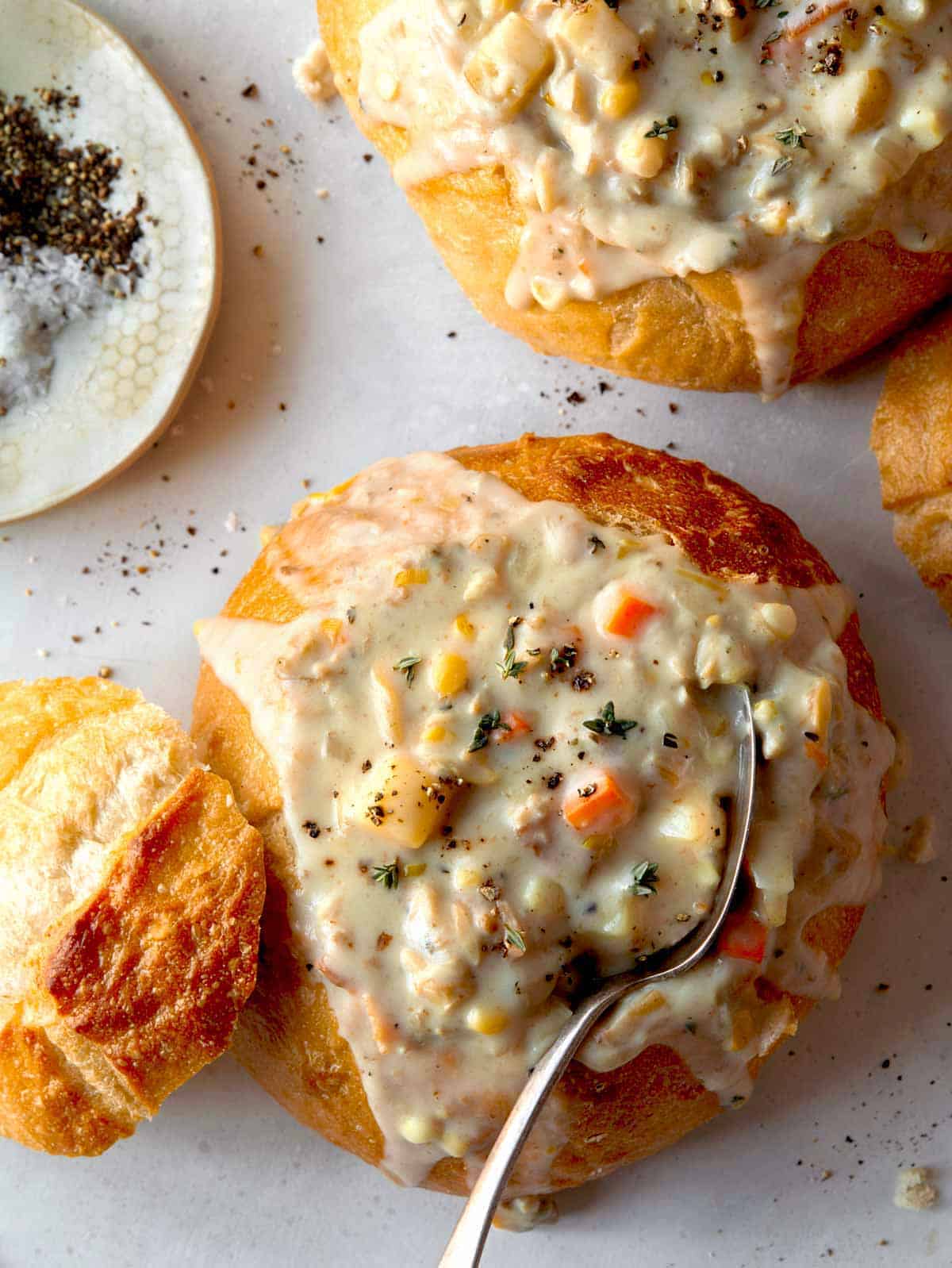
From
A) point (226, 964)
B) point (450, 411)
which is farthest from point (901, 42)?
point (226, 964)

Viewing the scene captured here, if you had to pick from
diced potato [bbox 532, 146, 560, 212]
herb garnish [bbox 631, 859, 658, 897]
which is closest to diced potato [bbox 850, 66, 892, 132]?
diced potato [bbox 532, 146, 560, 212]

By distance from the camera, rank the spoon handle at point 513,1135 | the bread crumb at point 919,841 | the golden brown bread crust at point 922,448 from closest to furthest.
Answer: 1. the spoon handle at point 513,1135
2. the golden brown bread crust at point 922,448
3. the bread crumb at point 919,841

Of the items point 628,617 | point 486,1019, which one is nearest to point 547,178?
point 628,617

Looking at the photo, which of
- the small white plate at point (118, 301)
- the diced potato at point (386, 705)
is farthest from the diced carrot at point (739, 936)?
the small white plate at point (118, 301)

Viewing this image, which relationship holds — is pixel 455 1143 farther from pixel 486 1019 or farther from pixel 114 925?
pixel 114 925

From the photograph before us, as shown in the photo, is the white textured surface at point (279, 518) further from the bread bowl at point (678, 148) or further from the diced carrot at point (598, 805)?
the diced carrot at point (598, 805)
